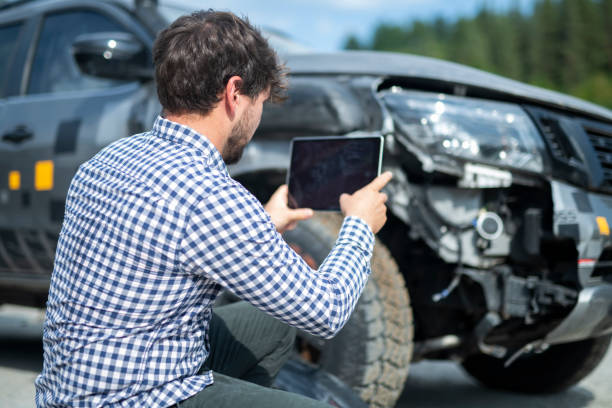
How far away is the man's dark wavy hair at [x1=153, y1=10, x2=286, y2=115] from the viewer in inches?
57.9

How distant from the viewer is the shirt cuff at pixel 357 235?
1.59m

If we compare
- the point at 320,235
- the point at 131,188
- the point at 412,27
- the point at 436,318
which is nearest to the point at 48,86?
the point at 320,235

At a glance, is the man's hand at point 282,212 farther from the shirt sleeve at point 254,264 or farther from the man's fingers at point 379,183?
the shirt sleeve at point 254,264

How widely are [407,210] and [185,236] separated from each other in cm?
128

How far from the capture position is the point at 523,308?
2332mm

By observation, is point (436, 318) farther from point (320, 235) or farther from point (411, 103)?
point (411, 103)

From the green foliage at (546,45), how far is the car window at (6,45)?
62709 millimetres

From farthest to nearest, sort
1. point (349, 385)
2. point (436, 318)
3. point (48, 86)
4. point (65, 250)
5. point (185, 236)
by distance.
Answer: point (48, 86), point (436, 318), point (349, 385), point (65, 250), point (185, 236)

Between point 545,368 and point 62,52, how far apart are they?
2.95 m

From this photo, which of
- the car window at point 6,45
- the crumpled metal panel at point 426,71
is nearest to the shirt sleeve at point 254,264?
the crumpled metal panel at point 426,71

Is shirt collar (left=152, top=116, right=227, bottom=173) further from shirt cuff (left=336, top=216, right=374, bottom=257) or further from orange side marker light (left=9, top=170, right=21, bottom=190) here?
orange side marker light (left=9, top=170, right=21, bottom=190)

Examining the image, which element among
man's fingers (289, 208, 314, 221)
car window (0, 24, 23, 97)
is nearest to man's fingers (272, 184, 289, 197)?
man's fingers (289, 208, 314, 221)

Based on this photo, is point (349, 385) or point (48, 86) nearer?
point (349, 385)

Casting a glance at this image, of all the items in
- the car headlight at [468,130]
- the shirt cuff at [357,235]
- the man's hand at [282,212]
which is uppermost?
the car headlight at [468,130]
